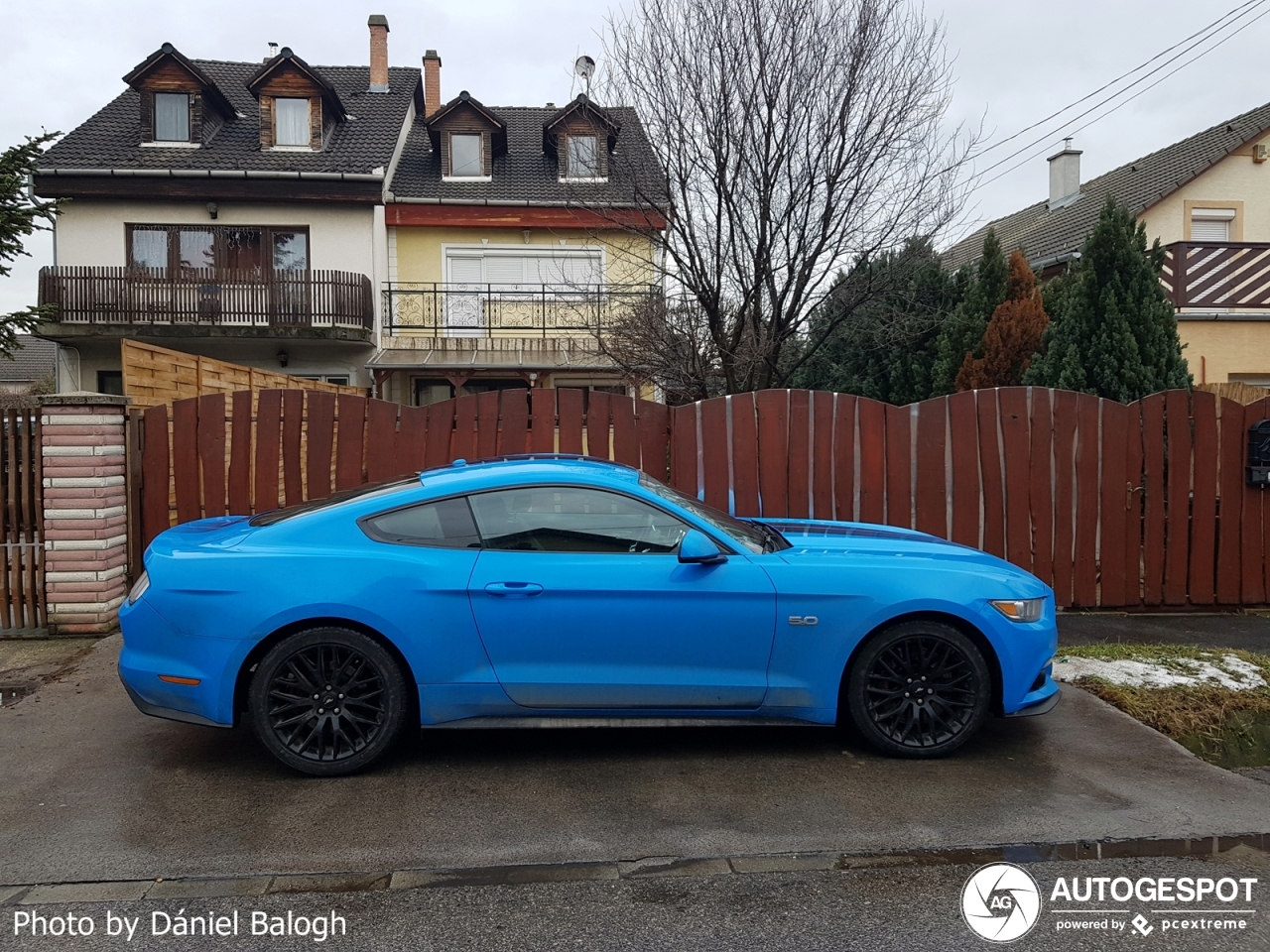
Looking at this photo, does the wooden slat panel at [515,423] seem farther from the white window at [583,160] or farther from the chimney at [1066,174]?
the chimney at [1066,174]

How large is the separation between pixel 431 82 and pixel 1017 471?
22970 mm

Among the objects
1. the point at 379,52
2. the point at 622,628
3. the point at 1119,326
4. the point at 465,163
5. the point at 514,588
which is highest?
the point at 379,52

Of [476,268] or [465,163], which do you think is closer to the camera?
[476,268]

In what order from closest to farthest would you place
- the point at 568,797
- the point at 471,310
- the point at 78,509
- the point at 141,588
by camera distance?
the point at 568,797
the point at 141,588
the point at 78,509
the point at 471,310

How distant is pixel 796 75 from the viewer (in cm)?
833

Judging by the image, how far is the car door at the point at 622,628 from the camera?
4180 millimetres

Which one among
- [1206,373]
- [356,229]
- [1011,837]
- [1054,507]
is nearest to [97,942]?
[1011,837]

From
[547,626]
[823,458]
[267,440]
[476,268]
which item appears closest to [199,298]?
[476,268]

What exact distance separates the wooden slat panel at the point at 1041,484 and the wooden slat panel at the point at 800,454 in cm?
180

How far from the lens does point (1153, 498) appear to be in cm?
751

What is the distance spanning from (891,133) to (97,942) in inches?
331

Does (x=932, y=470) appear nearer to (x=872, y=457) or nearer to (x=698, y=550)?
(x=872, y=457)

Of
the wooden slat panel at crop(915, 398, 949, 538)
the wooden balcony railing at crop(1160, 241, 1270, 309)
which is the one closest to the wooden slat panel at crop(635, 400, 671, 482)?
the wooden slat panel at crop(915, 398, 949, 538)

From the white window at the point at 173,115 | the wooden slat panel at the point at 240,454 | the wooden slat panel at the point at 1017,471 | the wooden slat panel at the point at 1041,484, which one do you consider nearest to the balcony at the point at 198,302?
the white window at the point at 173,115
